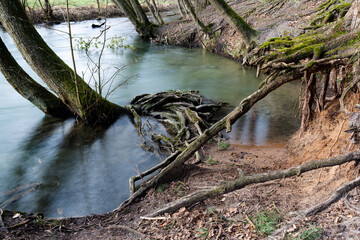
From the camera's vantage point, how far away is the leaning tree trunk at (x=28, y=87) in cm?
898

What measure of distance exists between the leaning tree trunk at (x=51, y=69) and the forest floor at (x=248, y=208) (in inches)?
180

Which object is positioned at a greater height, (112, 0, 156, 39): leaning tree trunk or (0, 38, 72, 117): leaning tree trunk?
(112, 0, 156, 39): leaning tree trunk

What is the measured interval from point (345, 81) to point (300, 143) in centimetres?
163

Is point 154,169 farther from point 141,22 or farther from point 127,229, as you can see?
point 141,22

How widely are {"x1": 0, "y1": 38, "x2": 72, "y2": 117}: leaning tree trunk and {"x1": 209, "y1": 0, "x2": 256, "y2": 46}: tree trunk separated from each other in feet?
29.1

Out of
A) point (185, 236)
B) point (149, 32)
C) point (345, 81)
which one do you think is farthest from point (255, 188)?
point (149, 32)

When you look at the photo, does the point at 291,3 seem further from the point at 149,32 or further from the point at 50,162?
the point at 50,162

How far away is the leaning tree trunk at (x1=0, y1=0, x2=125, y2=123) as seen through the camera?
839cm

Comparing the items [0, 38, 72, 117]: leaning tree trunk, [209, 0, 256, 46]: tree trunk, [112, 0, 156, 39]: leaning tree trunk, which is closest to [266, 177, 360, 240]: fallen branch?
[0, 38, 72, 117]: leaning tree trunk

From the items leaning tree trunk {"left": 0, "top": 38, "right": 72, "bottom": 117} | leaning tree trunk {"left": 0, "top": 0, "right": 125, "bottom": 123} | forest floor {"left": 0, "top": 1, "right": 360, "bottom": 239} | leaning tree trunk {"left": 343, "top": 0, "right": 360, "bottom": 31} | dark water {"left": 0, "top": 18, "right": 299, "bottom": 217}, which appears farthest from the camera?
leaning tree trunk {"left": 0, "top": 38, "right": 72, "bottom": 117}

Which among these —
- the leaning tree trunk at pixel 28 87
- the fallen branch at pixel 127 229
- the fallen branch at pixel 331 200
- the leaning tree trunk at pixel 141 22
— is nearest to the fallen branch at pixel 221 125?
the fallen branch at pixel 127 229

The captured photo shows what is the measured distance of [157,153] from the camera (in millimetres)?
8383

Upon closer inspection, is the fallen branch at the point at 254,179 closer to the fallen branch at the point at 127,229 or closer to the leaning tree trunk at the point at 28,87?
the fallen branch at the point at 127,229

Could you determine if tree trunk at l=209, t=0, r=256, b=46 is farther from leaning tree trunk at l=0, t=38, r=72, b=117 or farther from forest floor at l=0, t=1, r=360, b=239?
forest floor at l=0, t=1, r=360, b=239
